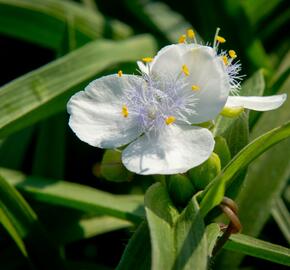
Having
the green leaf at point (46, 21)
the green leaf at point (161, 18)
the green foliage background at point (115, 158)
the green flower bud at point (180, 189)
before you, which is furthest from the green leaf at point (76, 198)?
the green leaf at point (161, 18)

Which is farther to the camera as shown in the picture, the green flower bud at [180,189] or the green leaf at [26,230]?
the green leaf at [26,230]

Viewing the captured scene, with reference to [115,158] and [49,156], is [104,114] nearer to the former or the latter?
[115,158]

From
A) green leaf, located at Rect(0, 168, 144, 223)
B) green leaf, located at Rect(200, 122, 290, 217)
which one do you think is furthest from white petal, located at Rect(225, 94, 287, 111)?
green leaf, located at Rect(0, 168, 144, 223)

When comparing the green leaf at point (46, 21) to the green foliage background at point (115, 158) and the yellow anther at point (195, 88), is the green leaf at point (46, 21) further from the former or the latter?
the yellow anther at point (195, 88)

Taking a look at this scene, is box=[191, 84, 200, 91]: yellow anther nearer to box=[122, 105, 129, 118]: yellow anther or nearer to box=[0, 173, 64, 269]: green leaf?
box=[122, 105, 129, 118]: yellow anther

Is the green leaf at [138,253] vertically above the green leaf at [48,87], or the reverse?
the green leaf at [48,87]

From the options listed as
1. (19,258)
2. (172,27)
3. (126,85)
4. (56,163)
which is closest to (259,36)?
(172,27)

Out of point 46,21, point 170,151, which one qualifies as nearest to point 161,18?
point 46,21
